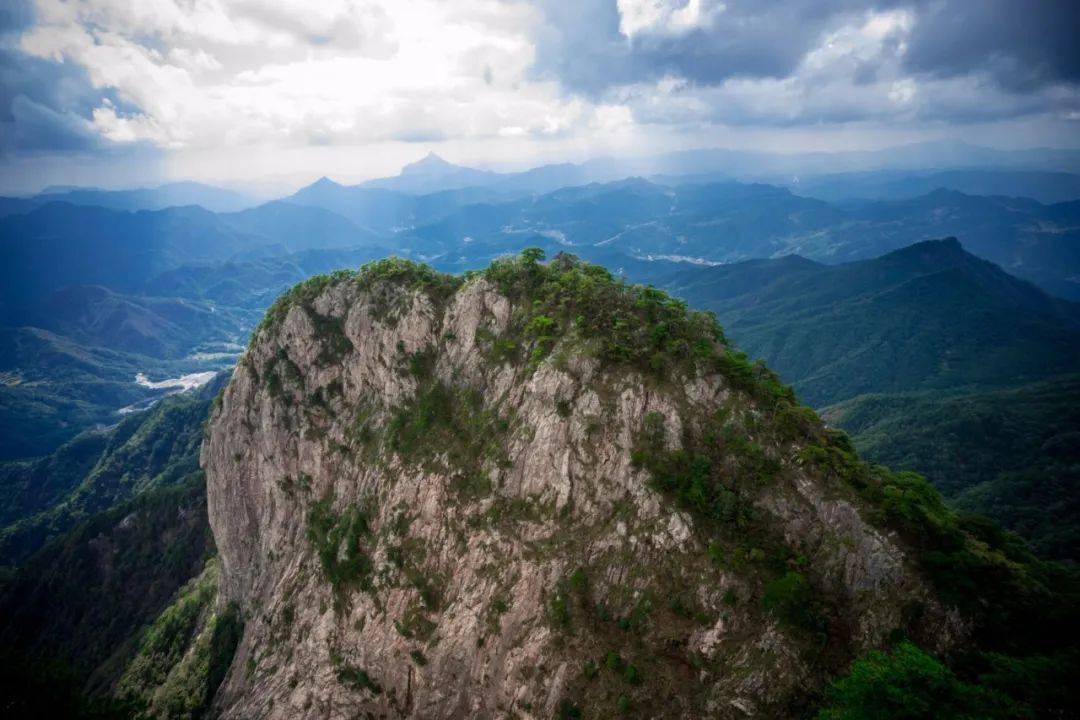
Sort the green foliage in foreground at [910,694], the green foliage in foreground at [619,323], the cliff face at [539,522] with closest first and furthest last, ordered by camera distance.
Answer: the green foliage in foreground at [910,694] → the cliff face at [539,522] → the green foliage in foreground at [619,323]

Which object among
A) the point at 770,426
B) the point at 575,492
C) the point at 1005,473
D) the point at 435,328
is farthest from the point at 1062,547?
the point at 435,328

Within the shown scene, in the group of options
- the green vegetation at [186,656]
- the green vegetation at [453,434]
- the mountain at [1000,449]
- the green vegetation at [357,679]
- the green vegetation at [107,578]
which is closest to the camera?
the green vegetation at [357,679]

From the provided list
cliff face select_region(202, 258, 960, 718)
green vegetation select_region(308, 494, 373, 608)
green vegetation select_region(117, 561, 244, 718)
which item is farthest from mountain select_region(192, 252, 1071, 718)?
green vegetation select_region(117, 561, 244, 718)

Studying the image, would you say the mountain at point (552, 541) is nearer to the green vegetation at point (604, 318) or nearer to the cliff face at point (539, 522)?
the cliff face at point (539, 522)

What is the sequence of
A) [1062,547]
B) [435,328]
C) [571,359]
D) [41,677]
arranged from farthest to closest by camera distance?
[1062,547] → [435,328] → [571,359] → [41,677]

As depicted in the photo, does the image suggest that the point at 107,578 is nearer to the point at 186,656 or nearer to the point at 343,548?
the point at 186,656

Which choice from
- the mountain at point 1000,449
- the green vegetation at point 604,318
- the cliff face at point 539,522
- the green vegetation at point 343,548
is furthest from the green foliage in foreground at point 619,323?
the mountain at point 1000,449

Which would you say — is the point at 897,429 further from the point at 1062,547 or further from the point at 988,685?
the point at 988,685
